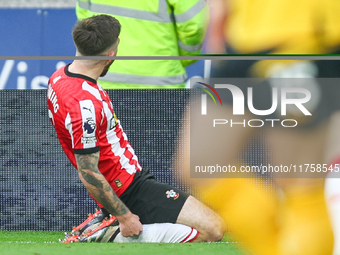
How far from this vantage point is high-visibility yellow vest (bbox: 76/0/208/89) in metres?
1.72

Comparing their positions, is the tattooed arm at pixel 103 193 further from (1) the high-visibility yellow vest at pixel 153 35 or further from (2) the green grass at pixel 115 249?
(2) the green grass at pixel 115 249

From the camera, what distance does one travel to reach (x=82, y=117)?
172cm

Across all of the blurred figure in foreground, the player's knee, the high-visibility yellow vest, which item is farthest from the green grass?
the high-visibility yellow vest

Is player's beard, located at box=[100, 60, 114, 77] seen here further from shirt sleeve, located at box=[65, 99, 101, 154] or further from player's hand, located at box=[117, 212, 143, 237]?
player's hand, located at box=[117, 212, 143, 237]

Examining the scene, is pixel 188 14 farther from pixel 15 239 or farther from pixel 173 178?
pixel 15 239

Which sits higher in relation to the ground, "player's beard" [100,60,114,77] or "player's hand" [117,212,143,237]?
"player's beard" [100,60,114,77]

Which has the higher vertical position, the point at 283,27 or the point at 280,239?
the point at 283,27

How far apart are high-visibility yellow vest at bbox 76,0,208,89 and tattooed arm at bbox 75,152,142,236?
289 millimetres

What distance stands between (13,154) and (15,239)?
12.9 inches

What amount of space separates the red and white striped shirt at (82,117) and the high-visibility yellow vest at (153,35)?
113 mm

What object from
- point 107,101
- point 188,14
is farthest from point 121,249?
point 188,14

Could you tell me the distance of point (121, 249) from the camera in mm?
1279

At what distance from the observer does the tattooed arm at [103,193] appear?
1.78 meters

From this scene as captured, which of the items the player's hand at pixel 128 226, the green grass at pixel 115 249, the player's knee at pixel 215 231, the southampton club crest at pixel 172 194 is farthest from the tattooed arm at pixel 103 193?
the green grass at pixel 115 249
